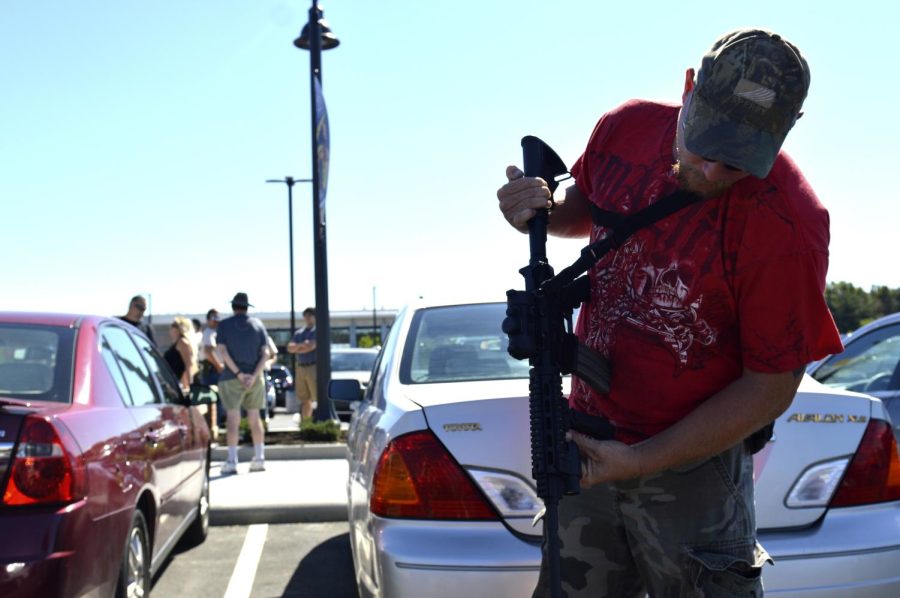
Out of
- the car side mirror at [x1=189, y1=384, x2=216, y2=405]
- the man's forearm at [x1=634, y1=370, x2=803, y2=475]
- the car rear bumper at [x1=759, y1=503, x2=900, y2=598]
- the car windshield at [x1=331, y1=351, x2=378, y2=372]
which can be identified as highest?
the man's forearm at [x1=634, y1=370, x2=803, y2=475]

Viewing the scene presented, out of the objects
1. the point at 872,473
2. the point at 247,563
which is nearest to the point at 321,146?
the point at 247,563

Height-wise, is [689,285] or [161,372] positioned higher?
[689,285]

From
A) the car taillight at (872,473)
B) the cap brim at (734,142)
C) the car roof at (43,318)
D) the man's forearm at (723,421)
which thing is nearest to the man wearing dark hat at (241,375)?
the car roof at (43,318)

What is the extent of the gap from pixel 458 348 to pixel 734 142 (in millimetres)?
2334

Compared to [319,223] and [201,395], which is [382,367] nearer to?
[201,395]

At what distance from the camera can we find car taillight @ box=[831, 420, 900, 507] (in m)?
3.10

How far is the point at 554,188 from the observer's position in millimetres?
2182

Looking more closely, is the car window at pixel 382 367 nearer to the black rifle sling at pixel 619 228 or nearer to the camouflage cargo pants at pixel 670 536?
the camouflage cargo pants at pixel 670 536

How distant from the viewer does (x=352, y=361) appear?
17406 millimetres

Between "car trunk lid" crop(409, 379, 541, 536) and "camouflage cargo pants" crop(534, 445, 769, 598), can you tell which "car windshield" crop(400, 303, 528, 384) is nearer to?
"car trunk lid" crop(409, 379, 541, 536)

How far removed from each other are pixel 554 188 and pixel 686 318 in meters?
0.45

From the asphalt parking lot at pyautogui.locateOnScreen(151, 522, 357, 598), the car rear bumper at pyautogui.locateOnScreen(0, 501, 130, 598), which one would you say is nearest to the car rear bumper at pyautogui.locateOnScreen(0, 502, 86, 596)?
the car rear bumper at pyautogui.locateOnScreen(0, 501, 130, 598)

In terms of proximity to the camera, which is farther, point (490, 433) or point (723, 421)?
point (490, 433)

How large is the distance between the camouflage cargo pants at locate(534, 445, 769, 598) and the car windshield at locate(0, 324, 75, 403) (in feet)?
7.46
